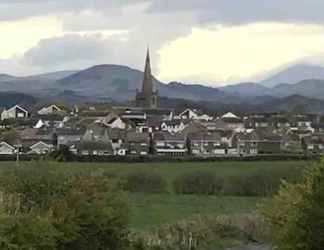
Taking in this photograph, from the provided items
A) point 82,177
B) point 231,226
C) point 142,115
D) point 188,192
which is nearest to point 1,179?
point 82,177

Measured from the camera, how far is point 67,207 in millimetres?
24750

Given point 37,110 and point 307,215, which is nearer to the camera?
point 307,215

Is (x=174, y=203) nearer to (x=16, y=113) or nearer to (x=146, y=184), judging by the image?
(x=146, y=184)

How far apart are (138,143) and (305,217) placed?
7910 centimetres

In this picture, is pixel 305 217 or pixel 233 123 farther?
pixel 233 123

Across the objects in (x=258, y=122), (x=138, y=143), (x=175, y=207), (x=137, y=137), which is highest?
(x=258, y=122)

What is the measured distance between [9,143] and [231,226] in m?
62.0

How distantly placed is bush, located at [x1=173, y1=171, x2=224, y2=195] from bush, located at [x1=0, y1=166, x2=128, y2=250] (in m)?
30.2

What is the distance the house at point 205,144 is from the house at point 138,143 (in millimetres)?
5235

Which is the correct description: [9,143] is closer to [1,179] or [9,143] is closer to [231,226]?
[231,226]

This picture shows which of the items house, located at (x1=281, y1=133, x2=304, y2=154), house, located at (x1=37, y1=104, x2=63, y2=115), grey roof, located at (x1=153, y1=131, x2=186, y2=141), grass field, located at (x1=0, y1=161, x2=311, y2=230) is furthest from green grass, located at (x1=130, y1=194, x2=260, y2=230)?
house, located at (x1=37, y1=104, x2=63, y2=115)

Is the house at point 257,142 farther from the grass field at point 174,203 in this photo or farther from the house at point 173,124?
the grass field at point 174,203

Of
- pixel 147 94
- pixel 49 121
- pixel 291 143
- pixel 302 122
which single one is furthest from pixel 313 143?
pixel 147 94

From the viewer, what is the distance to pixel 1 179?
1011 inches
